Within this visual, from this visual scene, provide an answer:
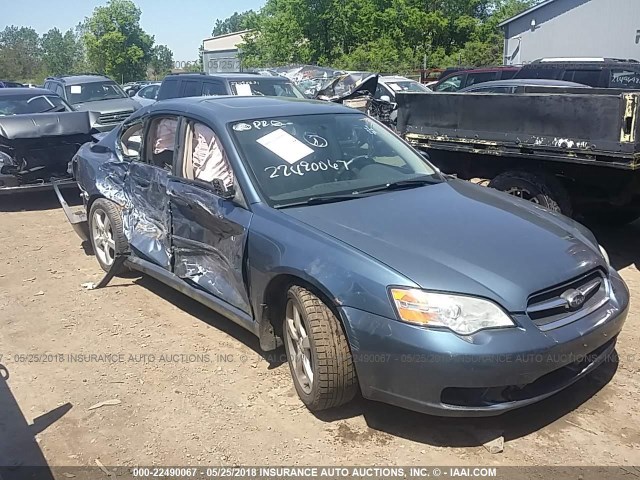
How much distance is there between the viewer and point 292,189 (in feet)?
13.2

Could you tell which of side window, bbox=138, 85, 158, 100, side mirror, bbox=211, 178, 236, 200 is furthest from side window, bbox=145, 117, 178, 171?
side window, bbox=138, 85, 158, 100

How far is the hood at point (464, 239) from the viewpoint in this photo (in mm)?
3143

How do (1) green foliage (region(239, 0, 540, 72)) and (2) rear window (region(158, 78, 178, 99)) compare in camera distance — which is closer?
(2) rear window (region(158, 78, 178, 99))

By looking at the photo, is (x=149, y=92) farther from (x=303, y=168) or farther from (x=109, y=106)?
(x=303, y=168)

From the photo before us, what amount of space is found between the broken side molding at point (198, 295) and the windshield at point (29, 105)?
6242mm

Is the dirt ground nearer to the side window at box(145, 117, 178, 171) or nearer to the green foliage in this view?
the side window at box(145, 117, 178, 171)

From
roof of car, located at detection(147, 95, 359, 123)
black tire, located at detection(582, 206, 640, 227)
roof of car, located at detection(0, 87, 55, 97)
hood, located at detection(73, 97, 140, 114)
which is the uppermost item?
roof of car, located at detection(0, 87, 55, 97)

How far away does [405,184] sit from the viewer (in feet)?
14.1

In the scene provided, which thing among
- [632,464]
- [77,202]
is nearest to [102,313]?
[632,464]

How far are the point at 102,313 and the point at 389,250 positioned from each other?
2925 mm

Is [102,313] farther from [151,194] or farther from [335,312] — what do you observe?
[335,312]

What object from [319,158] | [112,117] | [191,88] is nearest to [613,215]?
[319,158]

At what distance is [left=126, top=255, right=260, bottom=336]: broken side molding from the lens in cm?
404

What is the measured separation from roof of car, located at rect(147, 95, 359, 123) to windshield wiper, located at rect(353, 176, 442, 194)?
85 cm
